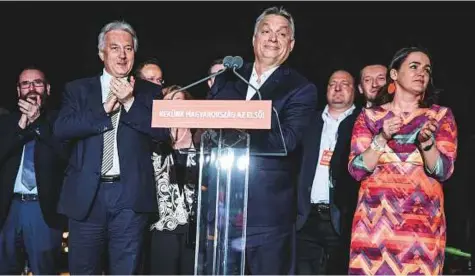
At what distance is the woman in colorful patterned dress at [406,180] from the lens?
2887 mm

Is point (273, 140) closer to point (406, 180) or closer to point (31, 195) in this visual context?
point (406, 180)

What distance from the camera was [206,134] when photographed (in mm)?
2664

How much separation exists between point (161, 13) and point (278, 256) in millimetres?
2817

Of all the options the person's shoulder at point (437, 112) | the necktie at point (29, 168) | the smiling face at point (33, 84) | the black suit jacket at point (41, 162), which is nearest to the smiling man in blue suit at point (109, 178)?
the black suit jacket at point (41, 162)

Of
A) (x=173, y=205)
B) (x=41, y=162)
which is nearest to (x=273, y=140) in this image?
(x=173, y=205)

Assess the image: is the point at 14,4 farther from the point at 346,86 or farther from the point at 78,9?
the point at 346,86

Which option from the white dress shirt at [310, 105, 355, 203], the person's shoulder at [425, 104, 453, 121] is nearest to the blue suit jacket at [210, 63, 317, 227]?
the person's shoulder at [425, 104, 453, 121]

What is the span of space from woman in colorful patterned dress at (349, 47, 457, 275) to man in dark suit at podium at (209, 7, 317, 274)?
12.0 inches

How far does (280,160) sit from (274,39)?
1.76 ft

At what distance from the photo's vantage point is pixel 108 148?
3207 mm

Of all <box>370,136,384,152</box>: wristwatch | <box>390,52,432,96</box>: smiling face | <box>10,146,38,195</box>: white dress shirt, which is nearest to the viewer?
<box>370,136,384,152</box>: wristwatch

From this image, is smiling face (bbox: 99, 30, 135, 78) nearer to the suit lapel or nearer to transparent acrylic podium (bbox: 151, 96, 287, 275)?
the suit lapel

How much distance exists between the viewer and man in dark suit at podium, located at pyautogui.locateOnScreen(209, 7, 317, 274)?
2828 mm

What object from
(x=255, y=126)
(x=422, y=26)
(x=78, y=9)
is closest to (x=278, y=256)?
(x=255, y=126)
